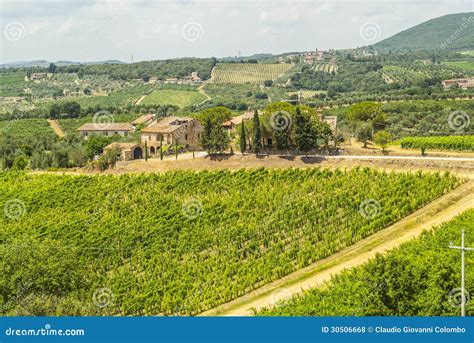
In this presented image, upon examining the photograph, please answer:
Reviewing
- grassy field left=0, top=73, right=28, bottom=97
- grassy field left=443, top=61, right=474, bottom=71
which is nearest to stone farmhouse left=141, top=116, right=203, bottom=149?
grassy field left=0, top=73, right=28, bottom=97

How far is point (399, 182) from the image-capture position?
39.2 meters

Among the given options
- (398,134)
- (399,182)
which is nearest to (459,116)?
(398,134)

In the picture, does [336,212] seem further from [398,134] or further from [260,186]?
[398,134]

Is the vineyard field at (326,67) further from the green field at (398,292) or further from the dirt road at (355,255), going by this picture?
the green field at (398,292)

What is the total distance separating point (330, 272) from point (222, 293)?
19.7ft

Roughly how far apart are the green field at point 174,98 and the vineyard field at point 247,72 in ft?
78.7

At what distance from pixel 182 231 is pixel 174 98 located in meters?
90.5

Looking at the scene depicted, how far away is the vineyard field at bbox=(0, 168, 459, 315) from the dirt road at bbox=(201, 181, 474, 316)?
1.91 ft

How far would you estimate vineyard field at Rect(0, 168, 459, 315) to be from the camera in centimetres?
3125

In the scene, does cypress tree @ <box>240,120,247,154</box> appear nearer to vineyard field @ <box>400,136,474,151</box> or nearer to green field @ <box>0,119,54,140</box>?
vineyard field @ <box>400,136,474,151</box>

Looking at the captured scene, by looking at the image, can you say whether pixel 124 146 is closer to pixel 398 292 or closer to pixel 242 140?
pixel 242 140

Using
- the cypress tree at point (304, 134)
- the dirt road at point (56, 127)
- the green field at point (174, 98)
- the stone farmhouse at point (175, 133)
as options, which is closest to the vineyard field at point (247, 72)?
the green field at point (174, 98)

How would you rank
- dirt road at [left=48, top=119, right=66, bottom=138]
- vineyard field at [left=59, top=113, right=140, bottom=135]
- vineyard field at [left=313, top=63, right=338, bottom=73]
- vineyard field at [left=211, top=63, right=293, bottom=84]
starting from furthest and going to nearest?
1. vineyard field at [left=313, top=63, right=338, bottom=73]
2. vineyard field at [left=211, top=63, right=293, bottom=84]
3. vineyard field at [left=59, top=113, right=140, bottom=135]
4. dirt road at [left=48, top=119, right=66, bottom=138]

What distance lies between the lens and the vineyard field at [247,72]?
158 m
